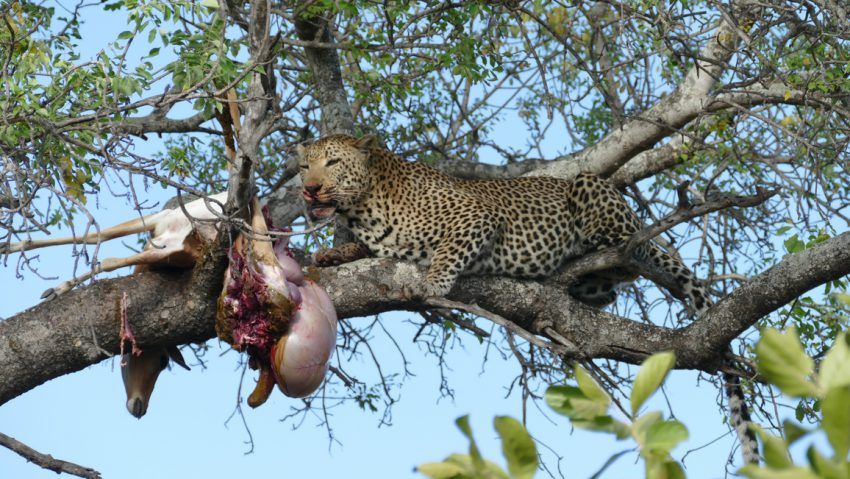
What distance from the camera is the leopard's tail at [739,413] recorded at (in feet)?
20.1

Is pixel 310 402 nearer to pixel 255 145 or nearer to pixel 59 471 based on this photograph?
pixel 59 471

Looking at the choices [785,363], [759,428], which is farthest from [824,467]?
[759,428]

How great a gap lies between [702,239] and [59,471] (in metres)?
5.31

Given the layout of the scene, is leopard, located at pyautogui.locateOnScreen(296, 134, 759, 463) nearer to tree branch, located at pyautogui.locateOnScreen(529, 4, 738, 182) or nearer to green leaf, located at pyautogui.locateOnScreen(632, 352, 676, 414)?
tree branch, located at pyautogui.locateOnScreen(529, 4, 738, 182)

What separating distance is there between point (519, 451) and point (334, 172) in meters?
5.67

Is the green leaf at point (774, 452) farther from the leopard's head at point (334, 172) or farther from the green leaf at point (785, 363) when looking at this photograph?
the leopard's head at point (334, 172)

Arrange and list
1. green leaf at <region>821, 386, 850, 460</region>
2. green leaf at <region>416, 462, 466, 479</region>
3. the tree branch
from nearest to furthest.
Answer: green leaf at <region>821, 386, 850, 460</region>, green leaf at <region>416, 462, 466, 479</region>, the tree branch

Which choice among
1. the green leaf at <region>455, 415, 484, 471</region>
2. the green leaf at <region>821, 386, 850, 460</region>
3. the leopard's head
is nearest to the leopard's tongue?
the leopard's head

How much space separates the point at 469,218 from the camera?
7109 mm

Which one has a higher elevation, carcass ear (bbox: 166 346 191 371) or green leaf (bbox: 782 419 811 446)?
carcass ear (bbox: 166 346 191 371)

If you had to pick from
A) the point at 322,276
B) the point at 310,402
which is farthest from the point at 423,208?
the point at 310,402

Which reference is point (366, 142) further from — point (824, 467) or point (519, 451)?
point (824, 467)

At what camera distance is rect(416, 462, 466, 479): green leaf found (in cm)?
163

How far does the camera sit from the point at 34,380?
576 cm
